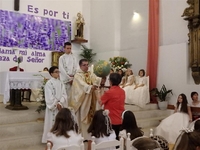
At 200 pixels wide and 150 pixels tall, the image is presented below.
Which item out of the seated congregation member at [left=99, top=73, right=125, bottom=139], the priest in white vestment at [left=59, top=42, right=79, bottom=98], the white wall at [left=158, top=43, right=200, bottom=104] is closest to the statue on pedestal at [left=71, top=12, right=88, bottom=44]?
the white wall at [left=158, top=43, right=200, bottom=104]

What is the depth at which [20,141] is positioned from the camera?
15.2ft

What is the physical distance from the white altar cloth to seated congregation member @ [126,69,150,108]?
9.29ft

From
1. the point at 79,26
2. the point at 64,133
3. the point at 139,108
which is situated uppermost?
the point at 79,26

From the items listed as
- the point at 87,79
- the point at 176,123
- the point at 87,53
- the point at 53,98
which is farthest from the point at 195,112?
the point at 87,53

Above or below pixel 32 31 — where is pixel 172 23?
above

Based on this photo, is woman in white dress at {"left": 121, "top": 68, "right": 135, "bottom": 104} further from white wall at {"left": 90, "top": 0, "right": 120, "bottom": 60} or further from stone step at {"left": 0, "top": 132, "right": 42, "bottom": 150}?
stone step at {"left": 0, "top": 132, "right": 42, "bottom": 150}

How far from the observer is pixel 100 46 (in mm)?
10289

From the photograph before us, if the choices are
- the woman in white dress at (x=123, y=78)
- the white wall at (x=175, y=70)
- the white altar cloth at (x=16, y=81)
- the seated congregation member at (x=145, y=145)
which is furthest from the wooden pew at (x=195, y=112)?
the seated congregation member at (x=145, y=145)

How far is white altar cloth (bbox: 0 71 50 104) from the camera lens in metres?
5.61

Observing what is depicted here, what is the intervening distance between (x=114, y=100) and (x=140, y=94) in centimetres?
387

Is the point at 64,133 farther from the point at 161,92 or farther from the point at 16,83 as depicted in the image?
the point at 161,92

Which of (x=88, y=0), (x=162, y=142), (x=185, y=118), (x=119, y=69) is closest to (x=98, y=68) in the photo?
(x=162, y=142)

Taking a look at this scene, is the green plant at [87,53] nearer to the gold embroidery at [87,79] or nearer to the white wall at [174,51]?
the white wall at [174,51]

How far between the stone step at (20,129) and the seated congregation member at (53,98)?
1.55ft
